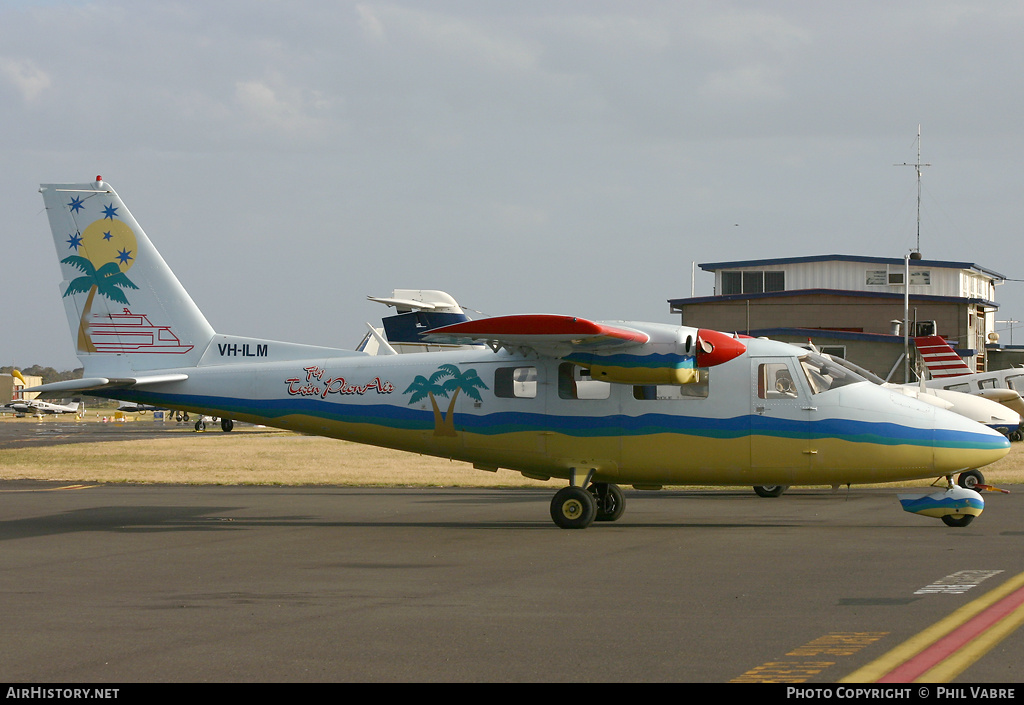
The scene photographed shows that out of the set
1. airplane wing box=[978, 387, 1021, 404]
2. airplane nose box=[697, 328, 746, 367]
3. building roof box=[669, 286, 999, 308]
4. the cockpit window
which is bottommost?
airplane wing box=[978, 387, 1021, 404]

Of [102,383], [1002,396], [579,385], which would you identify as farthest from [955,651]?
[1002,396]

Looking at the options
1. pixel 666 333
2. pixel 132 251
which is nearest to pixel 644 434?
pixel 666 333

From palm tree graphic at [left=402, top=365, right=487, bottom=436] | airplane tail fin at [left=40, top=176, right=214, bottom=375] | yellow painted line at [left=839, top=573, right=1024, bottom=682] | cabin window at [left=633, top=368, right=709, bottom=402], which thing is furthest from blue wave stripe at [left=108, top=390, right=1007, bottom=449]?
yellow painted line at [left=839, top=573, right=1024, bottom=682]

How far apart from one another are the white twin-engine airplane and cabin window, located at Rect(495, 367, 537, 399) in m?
0.02

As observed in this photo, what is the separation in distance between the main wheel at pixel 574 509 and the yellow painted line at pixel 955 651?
7.31 metres

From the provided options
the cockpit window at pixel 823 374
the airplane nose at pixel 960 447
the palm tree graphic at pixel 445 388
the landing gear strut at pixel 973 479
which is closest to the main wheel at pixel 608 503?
the palm tree graphic at pixel 445 388

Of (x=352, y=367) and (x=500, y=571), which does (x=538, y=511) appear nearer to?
(x=352, y=367)

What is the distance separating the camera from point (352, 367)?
17703 mm

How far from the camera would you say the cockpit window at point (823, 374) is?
15859 mm

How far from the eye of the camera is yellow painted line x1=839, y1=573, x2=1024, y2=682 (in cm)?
666

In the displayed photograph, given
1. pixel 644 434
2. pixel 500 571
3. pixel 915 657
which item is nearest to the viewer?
pixel 915 657

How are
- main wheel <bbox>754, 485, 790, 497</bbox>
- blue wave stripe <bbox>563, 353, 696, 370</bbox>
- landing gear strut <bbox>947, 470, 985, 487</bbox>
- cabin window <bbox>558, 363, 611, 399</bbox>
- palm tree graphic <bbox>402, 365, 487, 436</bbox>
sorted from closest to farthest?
blue wave stripe <bbox>563, 353, 696, 370</bbox> → cabin window <bbox>558, 363, 611, 399</bbox> → palm tree graphic <bbox>402, 365, 487, 436</bbox> → landing gear strut <bbox>947, 470, 985, 487</bbox> → main wheel <bbox>754, 485, 790, 497</bbox>

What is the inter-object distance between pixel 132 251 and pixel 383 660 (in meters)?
12.8

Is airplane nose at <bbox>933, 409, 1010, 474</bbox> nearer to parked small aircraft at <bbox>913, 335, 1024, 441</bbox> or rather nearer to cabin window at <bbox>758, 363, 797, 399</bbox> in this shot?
cabin window at <bbox>758, 363, 797, 399</bbox>
